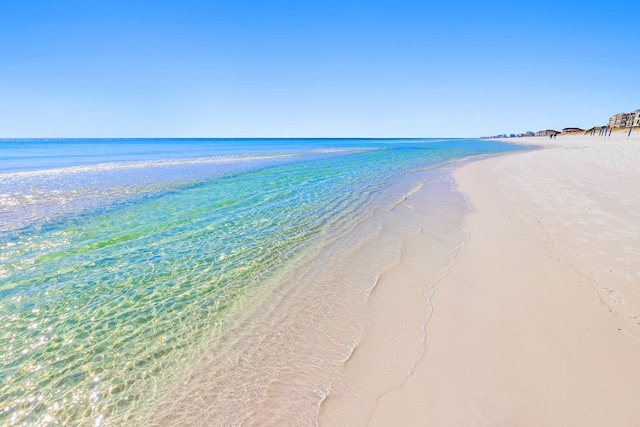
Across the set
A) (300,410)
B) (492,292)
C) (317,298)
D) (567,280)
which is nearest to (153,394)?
(300,410)

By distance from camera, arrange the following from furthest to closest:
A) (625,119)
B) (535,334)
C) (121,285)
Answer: (625,119), (121,285), (535,334)

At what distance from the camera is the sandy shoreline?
10.4 ft

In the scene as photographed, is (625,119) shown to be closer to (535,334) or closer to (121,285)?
(535,334)

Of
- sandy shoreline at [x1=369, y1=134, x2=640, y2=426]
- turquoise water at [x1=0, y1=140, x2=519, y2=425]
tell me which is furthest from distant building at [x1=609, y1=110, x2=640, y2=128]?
turquoise water at [x1=0, y1=140, x2=519, y2=425]

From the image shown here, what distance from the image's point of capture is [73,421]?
3330 mm

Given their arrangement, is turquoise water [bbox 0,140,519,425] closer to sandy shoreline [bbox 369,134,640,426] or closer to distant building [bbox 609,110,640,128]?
sandy shoreline [bbox 369,134,640,426]

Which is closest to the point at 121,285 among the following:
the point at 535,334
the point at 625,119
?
the point at 535,334

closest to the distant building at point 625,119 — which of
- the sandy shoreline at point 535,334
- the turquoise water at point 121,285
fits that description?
the sandy shoreline at point 535,334

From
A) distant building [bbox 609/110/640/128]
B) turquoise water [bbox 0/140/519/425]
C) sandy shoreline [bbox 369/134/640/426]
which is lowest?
turquoise water [bbox 0/140/519/425]

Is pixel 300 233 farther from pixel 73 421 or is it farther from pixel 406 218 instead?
pixel 73 421

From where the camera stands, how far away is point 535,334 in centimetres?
428

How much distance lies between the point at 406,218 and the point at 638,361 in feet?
24.1

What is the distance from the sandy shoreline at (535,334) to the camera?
3172 millimetres

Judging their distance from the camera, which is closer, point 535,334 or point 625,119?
point 535,334
